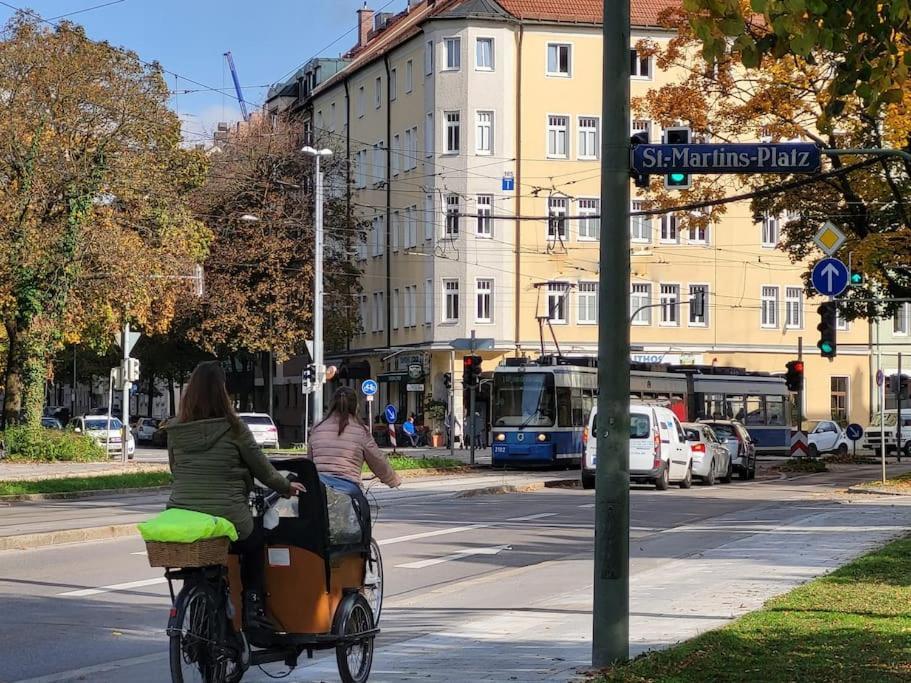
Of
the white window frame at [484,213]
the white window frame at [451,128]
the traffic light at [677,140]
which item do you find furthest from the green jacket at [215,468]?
the white window frame at [451,128]

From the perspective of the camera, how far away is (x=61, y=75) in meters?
44.9

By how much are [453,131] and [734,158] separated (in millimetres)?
57910

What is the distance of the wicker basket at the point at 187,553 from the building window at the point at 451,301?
5948cm

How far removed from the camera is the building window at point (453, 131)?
67375 mm

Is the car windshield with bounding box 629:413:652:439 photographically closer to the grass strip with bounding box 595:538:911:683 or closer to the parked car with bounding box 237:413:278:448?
the grass strip with bounding box 595:538:911:683

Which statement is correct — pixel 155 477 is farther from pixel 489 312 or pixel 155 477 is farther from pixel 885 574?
pixel 489 312

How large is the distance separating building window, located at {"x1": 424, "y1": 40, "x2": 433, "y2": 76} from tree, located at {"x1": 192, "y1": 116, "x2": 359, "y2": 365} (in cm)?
687

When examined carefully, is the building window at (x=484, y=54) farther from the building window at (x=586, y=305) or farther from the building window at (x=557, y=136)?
the building window at (x=586, y=305)

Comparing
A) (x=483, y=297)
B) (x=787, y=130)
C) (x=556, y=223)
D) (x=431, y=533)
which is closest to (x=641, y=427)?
(x=787, y=130)

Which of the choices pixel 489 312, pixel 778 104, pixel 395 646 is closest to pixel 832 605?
pixel 395 646

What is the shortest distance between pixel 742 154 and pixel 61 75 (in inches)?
1487

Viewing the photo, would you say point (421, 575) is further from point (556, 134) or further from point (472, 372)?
point (556, 134)

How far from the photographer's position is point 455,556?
1873 cm

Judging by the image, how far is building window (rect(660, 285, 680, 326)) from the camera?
230 ft
